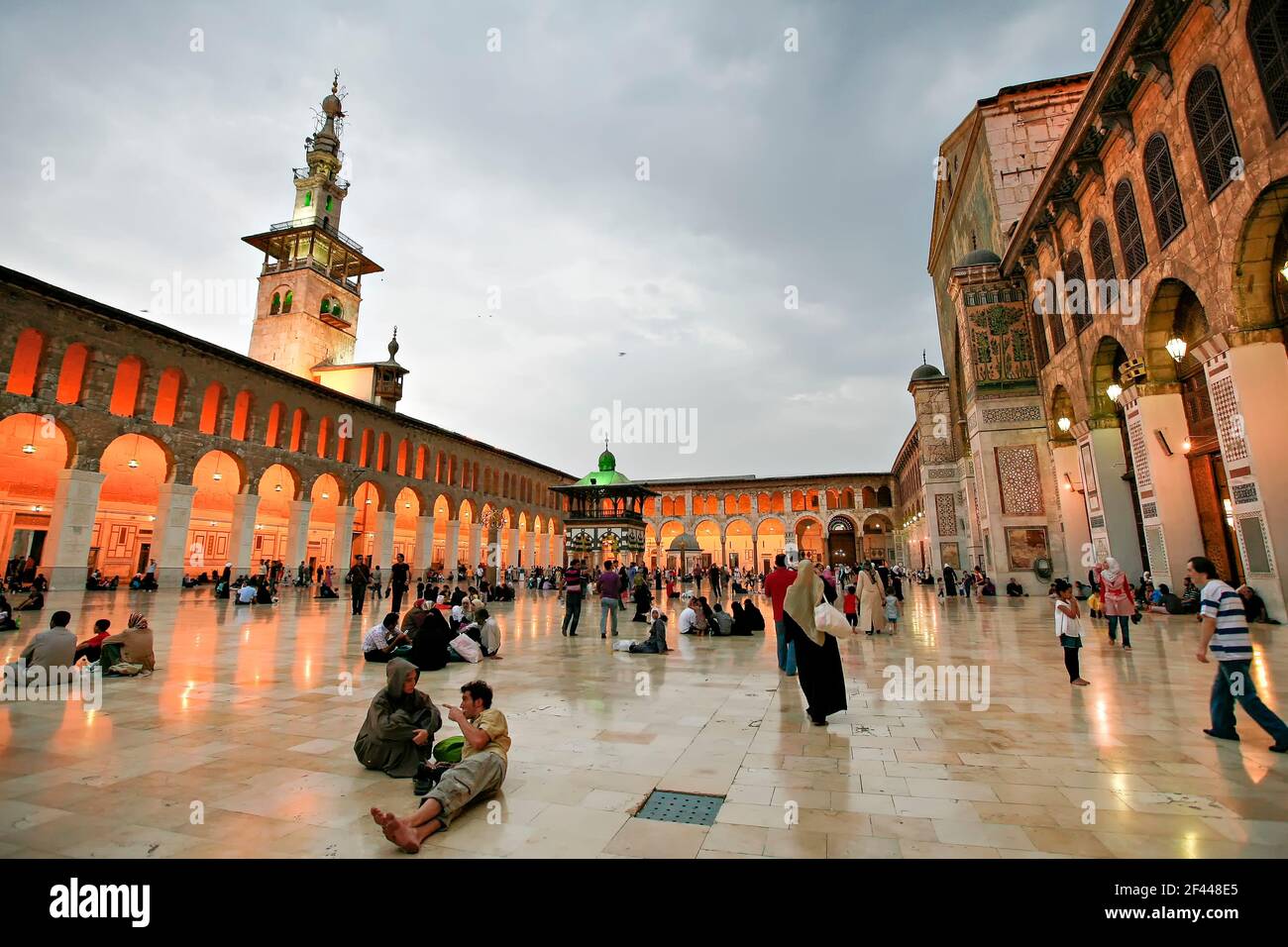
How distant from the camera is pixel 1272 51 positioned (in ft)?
27.3

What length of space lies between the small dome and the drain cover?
28140 millimetres

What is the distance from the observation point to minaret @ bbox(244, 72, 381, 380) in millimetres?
36062

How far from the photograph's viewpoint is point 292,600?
18266mm

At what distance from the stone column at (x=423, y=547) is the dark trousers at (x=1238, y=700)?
30565 millimetres

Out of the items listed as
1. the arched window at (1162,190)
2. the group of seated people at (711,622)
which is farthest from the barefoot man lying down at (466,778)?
the arched window at (1162,190)

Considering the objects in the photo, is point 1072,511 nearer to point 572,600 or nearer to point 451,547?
point 572,600

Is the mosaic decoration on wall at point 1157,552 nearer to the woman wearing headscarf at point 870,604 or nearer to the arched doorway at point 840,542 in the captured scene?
the woman wearing headscarf at point 870,604

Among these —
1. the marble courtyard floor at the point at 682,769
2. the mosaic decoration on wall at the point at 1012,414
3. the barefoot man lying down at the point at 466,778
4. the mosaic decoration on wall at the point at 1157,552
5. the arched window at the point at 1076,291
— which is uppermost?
the arched window at the point at 1076,291

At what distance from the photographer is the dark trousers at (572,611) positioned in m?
10.9

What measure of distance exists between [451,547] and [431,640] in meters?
26.4

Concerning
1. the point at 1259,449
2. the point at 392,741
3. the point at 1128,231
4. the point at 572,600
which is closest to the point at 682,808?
the point at 392,741

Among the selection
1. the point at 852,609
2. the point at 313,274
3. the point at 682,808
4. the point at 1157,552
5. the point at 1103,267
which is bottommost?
the point at 682,808

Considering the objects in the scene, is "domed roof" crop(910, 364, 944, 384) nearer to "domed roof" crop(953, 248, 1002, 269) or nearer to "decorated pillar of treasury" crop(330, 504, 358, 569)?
"domed roof" crop(953, 248, 1002, 269)
